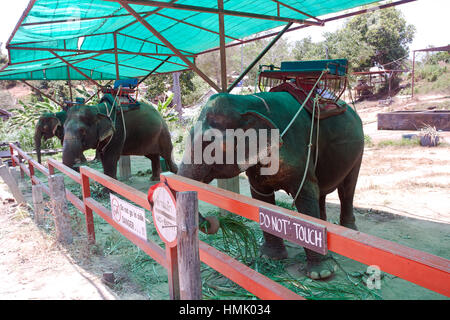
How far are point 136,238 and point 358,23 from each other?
33.3m

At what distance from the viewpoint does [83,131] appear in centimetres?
681

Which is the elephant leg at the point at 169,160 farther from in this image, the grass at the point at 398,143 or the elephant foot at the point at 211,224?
the grass at the point at 398,143

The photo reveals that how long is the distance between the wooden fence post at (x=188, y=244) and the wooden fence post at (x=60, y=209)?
274 centimetres

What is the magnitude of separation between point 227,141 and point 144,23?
1974 millimetres

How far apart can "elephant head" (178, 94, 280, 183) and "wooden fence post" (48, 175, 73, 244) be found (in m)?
2.01

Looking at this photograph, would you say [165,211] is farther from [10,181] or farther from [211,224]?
[10,181]

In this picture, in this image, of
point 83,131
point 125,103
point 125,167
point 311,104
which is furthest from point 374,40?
point 311,104

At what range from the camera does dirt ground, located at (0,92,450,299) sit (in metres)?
3.43

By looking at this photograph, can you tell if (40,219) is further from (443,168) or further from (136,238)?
(443,168)

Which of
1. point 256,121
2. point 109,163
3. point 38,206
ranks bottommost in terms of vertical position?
point 38,206

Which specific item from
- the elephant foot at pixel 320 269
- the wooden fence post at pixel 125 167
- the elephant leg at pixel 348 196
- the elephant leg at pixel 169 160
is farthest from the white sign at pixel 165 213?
the wooden fence post at pixel 125 167

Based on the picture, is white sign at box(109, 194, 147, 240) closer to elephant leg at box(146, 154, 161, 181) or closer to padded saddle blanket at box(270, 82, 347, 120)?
padded saddle blanket at box(270, 82, 347, 120)

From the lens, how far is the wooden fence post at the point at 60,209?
4.45m

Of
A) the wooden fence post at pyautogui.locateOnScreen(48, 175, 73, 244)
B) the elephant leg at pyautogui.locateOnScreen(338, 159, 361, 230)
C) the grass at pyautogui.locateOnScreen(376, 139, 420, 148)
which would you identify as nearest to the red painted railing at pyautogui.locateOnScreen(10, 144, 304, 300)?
the wooden fence post at pyautogui.locateOnScreen(48, 175, 73, 244)
